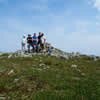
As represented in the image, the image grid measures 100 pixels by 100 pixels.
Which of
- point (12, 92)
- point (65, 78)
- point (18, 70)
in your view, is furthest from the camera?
point (18, 70)

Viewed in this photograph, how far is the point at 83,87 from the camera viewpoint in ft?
68.5

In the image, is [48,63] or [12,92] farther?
[48,63]

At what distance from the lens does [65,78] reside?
78.1 feet

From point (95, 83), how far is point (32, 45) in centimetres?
2232

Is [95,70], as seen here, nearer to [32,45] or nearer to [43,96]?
[43,96]

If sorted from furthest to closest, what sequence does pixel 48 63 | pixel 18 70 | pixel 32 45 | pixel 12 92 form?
pixel 32 45
pixel 48 63
pixel 18 70
pixel 12 92

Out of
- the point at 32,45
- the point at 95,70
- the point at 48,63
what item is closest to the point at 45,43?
the point at 32,45

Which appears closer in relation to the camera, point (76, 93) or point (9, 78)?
point (76, 93)

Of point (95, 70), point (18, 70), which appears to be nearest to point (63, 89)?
point (18, 70)

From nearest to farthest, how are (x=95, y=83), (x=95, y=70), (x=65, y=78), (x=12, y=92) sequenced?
(x=12, y=92)
(x=95, y=83)
(x=65, y=78)
(x=95, y=70)

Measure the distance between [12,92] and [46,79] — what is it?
3011 millimetres

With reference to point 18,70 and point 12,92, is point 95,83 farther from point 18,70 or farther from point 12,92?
point 18,70

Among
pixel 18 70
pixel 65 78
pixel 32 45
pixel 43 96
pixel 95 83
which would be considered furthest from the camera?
pixel 32 45

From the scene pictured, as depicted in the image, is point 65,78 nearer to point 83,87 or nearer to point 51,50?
point 83,87
